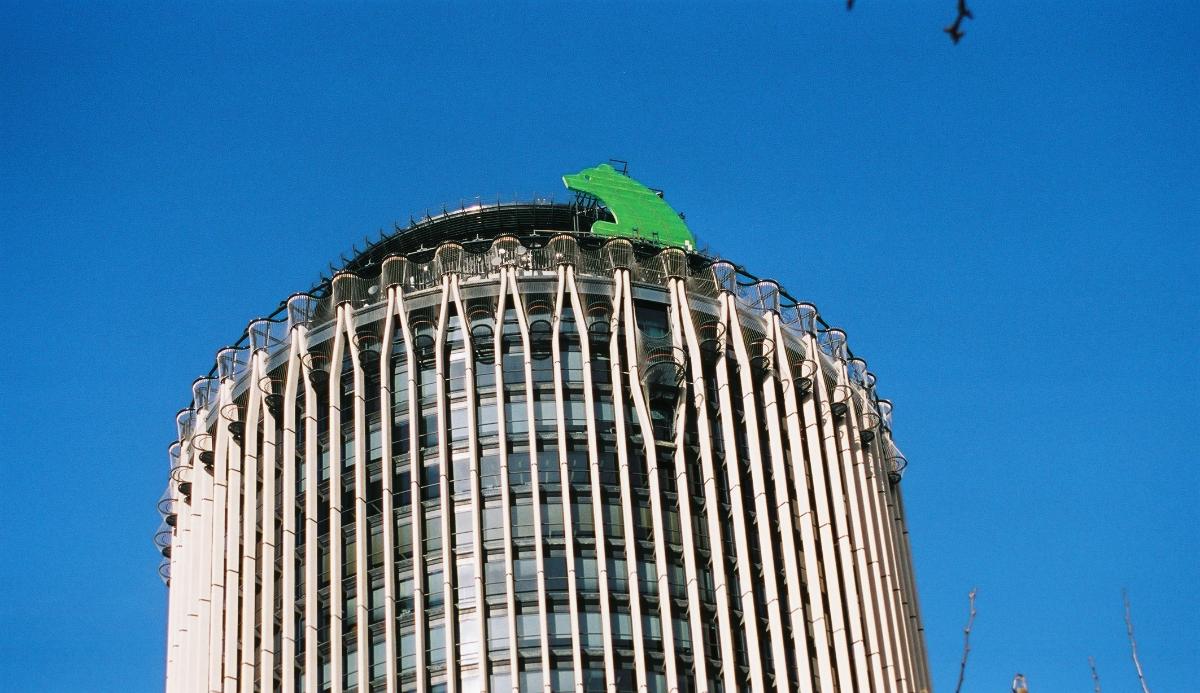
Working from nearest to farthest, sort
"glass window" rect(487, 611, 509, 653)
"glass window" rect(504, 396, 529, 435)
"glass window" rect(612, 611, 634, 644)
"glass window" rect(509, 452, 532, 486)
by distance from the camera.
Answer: "glass window" rect(487, 611, 509, 653)
"glass window" rect(612, 611, 634, 644)
"glass window" rect(509, 452, 532, 486)
"glass window" rect(504, 396, 529, 435)

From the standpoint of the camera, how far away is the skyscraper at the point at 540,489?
8919 centimetres

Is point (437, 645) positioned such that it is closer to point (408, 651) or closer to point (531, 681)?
point (408, 651)

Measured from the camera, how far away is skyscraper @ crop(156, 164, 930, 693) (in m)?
89.2

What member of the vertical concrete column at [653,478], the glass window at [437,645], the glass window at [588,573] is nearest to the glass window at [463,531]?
the glass window at [437,645]

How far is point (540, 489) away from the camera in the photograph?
3676 inches

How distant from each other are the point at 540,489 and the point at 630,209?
82.8ft

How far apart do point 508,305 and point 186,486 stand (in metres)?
24.0

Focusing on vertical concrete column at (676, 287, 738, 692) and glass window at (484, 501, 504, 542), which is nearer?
vertical concrete column at (676, 287, 738, 692)

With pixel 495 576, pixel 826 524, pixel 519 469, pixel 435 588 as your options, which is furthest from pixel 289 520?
pixel 826 524

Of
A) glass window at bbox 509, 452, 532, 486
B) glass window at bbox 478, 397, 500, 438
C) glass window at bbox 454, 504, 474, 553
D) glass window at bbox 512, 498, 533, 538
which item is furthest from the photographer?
glass window at bbox 478, 397, 500, 438

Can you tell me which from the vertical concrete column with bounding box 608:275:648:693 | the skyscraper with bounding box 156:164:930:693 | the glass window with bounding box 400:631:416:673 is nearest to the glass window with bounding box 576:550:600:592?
the skyscraper with bounding box 156:164:930:693

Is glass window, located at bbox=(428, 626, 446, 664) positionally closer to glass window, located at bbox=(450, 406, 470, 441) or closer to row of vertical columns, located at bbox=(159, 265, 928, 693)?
row of vertical columns, located at bbox=(159, 265, 928, 693)

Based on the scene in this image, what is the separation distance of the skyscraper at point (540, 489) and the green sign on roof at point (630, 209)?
0.49 meters

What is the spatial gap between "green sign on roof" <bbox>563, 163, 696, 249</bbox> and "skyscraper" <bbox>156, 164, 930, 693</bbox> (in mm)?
494
